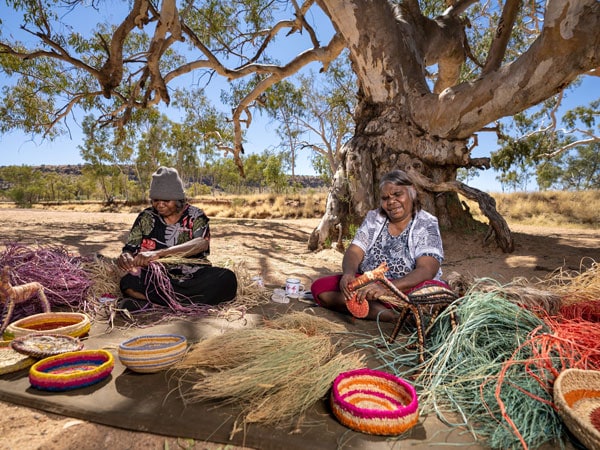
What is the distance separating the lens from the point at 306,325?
7.23ft

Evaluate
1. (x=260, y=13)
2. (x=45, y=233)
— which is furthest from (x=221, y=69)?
(x=45, y=233)

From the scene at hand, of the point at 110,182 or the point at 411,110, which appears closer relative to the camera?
the point at 411,110

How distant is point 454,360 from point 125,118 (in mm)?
8473

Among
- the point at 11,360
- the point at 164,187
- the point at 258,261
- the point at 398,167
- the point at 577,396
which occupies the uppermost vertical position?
the point at 398,167

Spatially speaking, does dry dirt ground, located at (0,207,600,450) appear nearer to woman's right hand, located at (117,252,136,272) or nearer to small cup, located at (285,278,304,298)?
small cup, located at (285,278,304,298)

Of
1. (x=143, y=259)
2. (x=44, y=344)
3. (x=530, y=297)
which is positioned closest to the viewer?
(x=44, y=344)

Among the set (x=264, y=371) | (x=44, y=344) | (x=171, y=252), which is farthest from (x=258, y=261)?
(x=264, y=371)

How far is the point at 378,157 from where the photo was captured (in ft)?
17.6

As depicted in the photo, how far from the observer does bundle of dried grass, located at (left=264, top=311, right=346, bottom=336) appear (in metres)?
2.14

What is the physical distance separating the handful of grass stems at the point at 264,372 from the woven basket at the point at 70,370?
33 cm

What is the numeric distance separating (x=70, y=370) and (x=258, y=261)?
3.43 metres

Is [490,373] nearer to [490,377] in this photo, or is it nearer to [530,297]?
[490,377]

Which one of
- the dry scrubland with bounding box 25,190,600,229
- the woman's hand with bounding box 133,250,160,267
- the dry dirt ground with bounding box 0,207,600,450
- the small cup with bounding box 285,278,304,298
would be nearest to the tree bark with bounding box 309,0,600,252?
the dry dirt ground with bounding box 0,207,600,450

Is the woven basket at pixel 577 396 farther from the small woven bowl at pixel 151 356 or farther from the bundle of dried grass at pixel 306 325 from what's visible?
the small woven bowl at pixel 151 356
